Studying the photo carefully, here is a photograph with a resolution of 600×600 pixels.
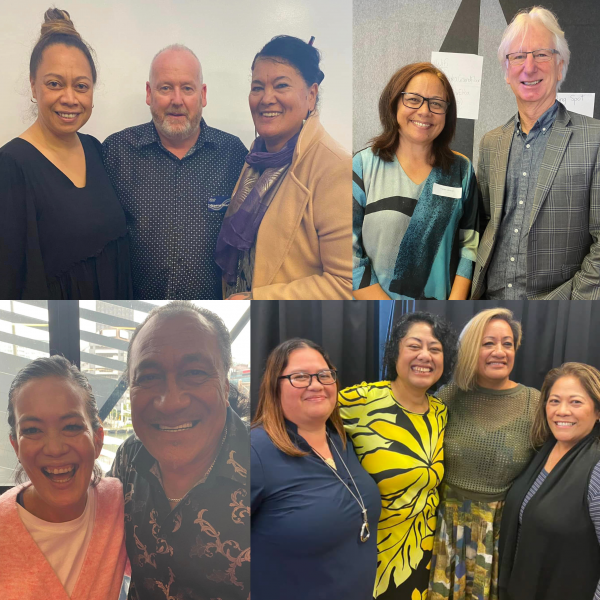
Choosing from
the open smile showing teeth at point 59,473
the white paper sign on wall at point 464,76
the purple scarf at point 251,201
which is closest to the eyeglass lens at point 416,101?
the white paper sign on wall at point 464,76

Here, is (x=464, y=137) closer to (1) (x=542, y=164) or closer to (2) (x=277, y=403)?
(1) (x=542, y=164)

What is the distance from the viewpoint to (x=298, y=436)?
6.72ft

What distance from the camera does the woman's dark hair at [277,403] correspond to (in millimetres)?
2029

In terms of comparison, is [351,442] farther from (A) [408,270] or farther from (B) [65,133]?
(B) [65,133]

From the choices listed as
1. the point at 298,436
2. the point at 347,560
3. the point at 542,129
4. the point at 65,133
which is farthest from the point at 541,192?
the point at 65,133

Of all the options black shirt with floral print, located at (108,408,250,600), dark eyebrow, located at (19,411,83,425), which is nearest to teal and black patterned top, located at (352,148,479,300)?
black shirt with floral print, located at (108,408,250,600)

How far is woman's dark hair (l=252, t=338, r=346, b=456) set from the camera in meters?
2.03

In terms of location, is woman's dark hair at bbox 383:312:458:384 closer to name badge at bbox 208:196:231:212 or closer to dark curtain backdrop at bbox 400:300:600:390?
dark curtain backdrop at bbox 400:300:600:390

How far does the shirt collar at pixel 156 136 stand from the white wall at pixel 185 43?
0.09 ft

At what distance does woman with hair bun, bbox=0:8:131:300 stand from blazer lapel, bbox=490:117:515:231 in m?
1.53

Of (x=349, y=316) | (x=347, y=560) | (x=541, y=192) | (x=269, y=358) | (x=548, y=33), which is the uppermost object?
(x=548, y=33)

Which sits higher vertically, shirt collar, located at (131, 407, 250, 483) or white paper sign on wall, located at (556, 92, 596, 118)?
white paper sign on wall, located at (556, 92, 596, 118)

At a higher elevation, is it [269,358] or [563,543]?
[269,358]

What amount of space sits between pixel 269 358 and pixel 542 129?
1.48m
